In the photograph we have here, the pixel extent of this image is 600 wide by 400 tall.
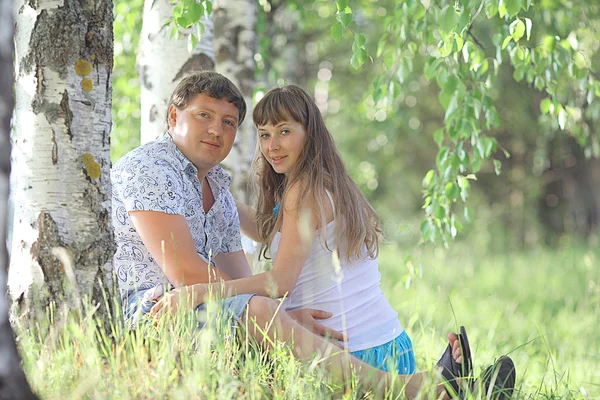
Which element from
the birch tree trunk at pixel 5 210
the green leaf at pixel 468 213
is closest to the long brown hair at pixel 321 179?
the green leaf at pixel 468 213

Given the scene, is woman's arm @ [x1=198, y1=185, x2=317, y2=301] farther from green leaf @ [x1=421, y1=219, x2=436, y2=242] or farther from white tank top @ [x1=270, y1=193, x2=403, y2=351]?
green leaf @ [x1=421, y1=219, x2=436, y2=242]

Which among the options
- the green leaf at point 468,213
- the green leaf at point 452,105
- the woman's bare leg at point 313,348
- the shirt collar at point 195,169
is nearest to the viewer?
the woman's bare leg at point 313,348

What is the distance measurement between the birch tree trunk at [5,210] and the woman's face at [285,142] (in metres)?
1.61

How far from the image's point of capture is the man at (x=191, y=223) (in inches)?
101

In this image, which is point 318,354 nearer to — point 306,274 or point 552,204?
point 306,274

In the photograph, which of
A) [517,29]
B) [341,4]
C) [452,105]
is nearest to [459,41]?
[517,29]

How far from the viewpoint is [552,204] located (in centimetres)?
1395

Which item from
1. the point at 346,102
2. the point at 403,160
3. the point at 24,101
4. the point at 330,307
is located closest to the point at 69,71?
the point at 24,101

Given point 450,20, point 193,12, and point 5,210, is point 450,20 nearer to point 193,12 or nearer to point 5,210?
point 193,12

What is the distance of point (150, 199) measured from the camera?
2.84 metres

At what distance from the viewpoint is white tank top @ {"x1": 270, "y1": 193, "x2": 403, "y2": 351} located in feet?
9.62

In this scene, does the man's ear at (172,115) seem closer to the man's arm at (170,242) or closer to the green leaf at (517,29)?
the man's arm at (170,242)

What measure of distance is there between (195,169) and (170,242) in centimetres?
50

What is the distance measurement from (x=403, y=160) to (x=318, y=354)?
11822mm
